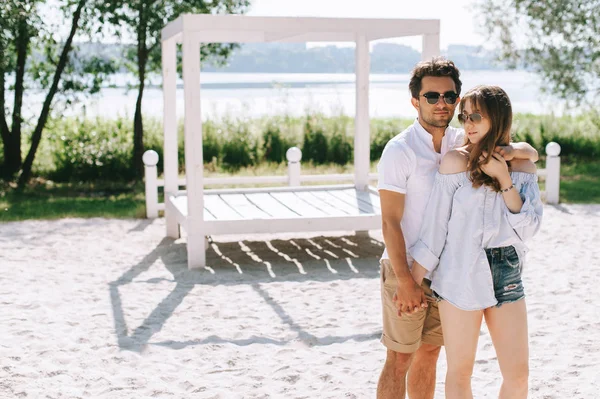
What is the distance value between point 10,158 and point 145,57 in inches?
107

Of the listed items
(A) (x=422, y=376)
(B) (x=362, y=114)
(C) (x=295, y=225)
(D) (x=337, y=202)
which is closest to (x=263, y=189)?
(D) (x=337, y=202)

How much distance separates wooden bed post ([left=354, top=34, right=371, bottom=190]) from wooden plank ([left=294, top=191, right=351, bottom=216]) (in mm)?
661

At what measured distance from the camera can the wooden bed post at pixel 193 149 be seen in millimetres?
7348

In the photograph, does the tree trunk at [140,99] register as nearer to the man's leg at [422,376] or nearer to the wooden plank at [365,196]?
the wooden plank at [365,196]

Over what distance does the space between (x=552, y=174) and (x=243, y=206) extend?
4.70m

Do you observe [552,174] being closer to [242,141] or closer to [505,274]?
[242,141]

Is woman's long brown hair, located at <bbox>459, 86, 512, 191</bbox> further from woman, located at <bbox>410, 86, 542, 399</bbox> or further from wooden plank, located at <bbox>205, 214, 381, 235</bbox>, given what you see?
wooden plank, located at <bbox>205, 214, 381, 235</bbox>

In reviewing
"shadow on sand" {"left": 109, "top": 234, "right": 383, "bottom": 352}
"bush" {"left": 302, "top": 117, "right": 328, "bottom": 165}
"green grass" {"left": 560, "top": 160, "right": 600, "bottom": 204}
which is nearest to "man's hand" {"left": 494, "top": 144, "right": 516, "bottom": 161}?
"shadow on sand" {"left": 109, "top": 234, "right": 383, "bottom": 352}

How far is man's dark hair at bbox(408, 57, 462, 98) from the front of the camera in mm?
3289

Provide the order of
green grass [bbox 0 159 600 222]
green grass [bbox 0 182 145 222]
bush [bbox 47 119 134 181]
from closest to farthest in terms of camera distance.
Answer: green grass [bbox 0 182 145 222] → green grass [bbox 0 159 600 222] → bush [bbox 47 119 134 181]

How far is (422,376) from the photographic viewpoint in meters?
3.56

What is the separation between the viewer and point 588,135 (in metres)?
16.8

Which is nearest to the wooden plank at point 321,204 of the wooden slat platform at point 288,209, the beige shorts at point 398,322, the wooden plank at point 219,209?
the wooden slat platform at point 288,209

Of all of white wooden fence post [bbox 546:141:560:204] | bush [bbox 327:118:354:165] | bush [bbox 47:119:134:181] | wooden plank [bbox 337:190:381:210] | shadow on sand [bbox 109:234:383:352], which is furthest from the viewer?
bush [bbox 327:118:354:165]
